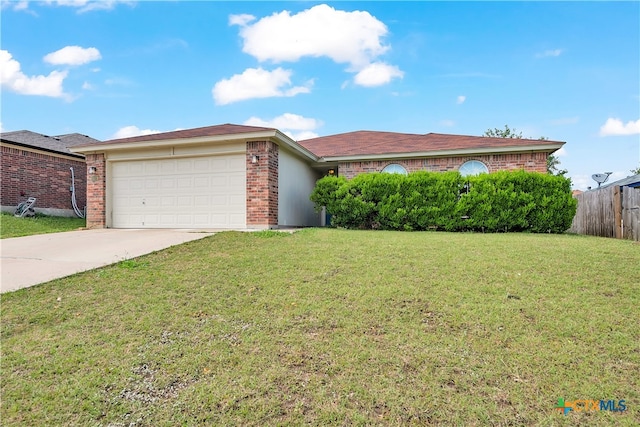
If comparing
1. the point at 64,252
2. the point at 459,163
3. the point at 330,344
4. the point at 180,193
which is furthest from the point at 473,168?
the point at 64,252

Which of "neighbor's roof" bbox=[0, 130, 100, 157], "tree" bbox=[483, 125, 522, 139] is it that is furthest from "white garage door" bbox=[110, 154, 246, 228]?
"tree" bbox=[483, 125, 522, 139]

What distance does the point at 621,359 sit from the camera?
273 centimetres

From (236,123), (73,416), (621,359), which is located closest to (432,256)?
(621,359)

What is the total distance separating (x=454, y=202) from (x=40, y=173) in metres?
16.7

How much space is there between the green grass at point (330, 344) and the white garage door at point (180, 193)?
5167 mm

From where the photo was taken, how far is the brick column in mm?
11367

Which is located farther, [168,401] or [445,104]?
[445,104]

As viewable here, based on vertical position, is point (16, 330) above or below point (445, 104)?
below

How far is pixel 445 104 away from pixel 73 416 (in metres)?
16.7

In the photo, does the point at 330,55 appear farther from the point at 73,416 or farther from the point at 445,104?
the point at 73,416

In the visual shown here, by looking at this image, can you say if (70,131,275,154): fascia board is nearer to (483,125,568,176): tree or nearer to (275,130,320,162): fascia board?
(275,130,320,162): fascia board

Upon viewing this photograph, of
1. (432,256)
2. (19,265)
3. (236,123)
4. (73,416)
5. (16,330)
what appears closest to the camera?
(73,416)

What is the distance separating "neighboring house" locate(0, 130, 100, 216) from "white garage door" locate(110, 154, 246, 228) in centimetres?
576

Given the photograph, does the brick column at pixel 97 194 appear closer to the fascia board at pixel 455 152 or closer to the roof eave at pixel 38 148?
the roof eave at pixel 38 148
